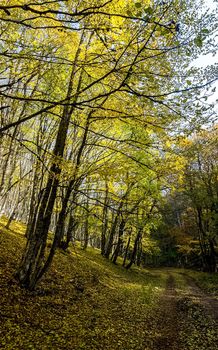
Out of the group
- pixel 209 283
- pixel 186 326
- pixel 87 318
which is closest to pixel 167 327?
pixel 186 326

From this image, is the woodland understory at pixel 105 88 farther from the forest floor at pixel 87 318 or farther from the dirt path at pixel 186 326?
the dirt path at pixel 186 326

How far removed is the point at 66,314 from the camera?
7.00m

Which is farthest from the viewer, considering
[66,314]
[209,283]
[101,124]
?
[209,283]

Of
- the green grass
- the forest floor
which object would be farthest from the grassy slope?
the green grass

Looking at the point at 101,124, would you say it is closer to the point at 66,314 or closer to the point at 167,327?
the point at 66,314

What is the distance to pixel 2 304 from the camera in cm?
614

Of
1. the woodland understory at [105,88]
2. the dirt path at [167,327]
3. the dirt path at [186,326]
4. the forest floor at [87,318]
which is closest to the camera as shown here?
the woodland understory at [105,88]

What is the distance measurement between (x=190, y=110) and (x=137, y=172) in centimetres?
459

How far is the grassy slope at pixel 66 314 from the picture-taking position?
5375mm

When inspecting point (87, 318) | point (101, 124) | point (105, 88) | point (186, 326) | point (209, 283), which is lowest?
point (87, 318)

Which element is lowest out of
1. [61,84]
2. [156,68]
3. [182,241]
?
[182,241]

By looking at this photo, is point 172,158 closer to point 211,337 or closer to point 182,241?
point 211,337

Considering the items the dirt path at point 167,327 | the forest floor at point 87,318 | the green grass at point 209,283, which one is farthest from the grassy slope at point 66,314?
the green grass at point 209,283

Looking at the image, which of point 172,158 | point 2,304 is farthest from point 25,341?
point 172,158
